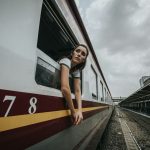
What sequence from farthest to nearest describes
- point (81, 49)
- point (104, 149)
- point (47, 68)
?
point (104, 149), point (81, 49), point (47, 68)

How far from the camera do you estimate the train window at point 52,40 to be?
1789 millimetres

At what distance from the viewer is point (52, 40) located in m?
2.80

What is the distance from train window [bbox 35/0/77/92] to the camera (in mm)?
1789

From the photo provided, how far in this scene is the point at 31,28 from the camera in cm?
139

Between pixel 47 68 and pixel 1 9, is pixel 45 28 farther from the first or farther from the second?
pixel 1 9

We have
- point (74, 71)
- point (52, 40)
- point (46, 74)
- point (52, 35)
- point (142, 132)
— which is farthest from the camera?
point (142, 132)

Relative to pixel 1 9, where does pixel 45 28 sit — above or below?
above

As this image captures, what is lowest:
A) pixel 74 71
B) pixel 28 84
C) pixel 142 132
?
pixel 142 132

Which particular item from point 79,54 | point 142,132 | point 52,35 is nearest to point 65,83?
point 79,54

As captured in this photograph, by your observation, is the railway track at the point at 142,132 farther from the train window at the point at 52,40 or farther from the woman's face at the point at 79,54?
the woman's face at the point at 79,54

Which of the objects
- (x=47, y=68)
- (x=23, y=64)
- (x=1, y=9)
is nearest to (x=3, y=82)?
(x=23, y=64)

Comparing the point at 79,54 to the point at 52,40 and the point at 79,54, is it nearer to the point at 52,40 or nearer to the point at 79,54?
the point at 79,54

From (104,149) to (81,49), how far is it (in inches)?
182

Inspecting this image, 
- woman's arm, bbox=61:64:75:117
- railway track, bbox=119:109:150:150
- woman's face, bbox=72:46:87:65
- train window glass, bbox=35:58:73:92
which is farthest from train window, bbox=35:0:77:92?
railway track, bbox=119:109:150:150
